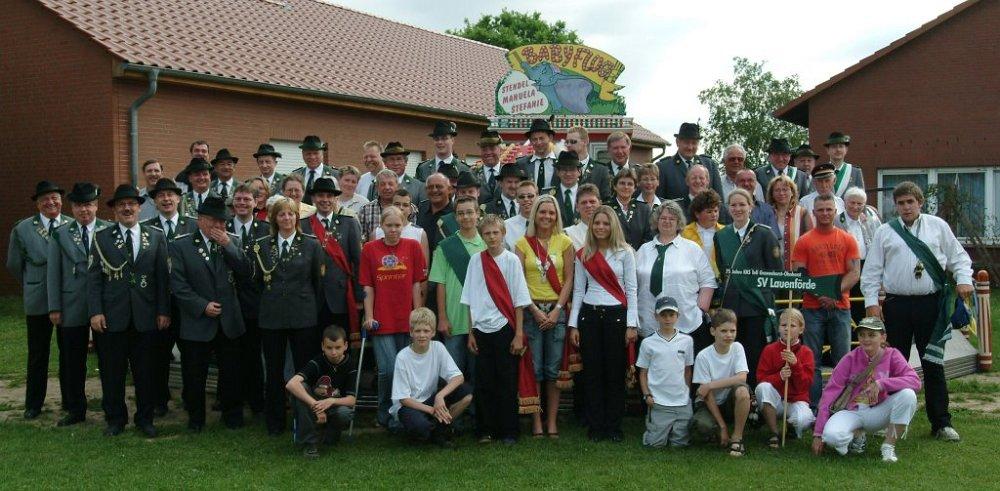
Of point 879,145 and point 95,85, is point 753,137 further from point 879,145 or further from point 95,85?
point 95,85

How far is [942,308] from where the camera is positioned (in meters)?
7.07

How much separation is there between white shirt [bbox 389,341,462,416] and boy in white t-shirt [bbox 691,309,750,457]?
5.97ft

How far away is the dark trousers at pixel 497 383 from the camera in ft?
23.5

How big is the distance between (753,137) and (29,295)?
90.4ft

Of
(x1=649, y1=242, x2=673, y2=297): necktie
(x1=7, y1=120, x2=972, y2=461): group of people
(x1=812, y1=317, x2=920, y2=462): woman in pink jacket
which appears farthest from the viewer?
(x1=649, y1=242, x2=673, y2=297): necktie

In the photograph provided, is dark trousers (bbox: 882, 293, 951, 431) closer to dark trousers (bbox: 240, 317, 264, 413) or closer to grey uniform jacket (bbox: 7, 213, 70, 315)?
dark trousers (bbox: 240, 317, 264, 413)

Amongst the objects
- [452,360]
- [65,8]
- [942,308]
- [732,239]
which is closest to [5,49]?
[65,8]

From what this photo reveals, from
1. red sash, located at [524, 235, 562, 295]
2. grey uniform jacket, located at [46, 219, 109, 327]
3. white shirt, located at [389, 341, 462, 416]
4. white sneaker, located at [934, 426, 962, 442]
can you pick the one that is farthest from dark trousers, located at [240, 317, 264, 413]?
white sneaker, located at [934, 426, 962, 442]

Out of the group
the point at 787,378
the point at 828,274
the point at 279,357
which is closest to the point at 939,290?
the point at 828,274

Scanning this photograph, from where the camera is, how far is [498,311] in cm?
714

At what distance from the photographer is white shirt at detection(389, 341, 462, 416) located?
23.3 ft

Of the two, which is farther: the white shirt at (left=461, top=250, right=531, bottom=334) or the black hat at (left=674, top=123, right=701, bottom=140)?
the black hat at (left=674, top=123, right=701, bottom=140)

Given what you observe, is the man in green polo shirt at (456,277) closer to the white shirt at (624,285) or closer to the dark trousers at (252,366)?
the white shirt at (624,285)

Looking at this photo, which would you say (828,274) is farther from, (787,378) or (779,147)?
(779,147)
